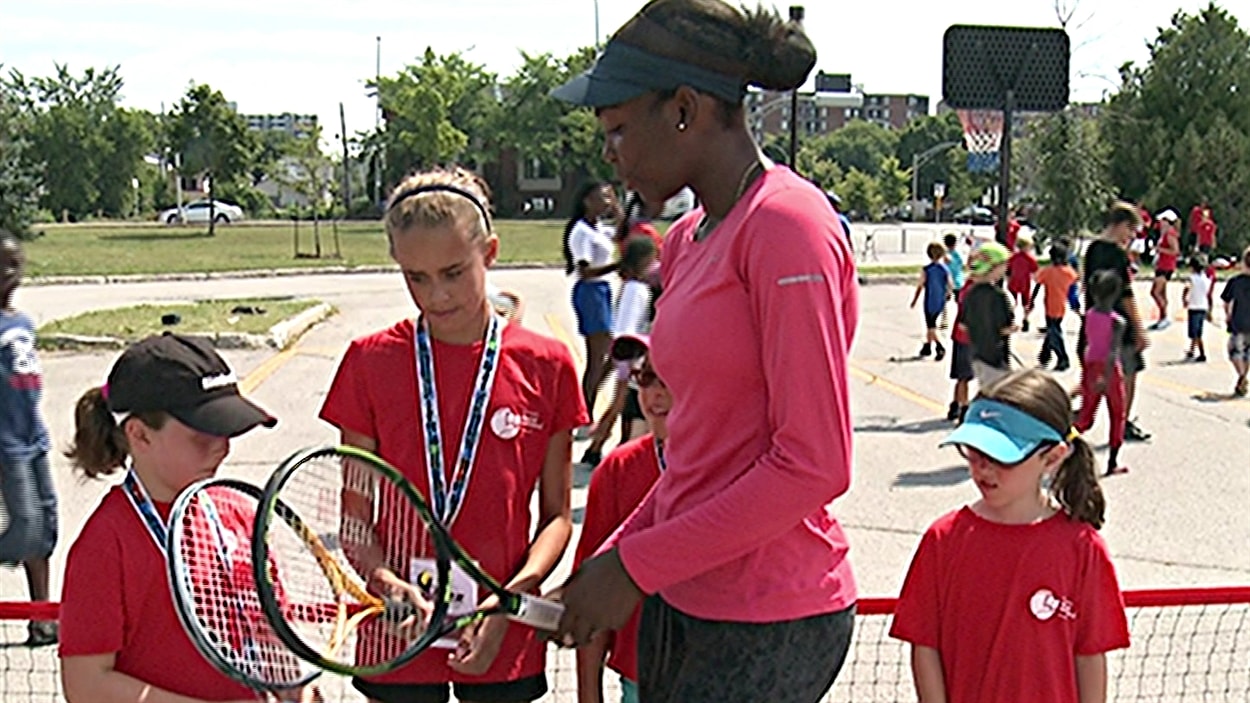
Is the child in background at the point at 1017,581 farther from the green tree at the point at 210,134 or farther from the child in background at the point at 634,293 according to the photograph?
the green tree at the point at 210,134

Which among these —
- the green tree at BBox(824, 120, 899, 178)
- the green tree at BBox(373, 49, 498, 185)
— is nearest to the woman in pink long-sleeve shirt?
the green tree at BBox(373, 49, 498, 185)

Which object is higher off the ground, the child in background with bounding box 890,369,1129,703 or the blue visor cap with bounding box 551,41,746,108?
the blue visor cap with bounding box 551,41,746,108

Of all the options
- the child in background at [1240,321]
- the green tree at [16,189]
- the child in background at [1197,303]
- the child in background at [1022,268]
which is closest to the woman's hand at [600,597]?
the child in background at [1240,321]

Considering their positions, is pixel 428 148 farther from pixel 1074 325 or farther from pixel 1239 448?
pixel 1239 448

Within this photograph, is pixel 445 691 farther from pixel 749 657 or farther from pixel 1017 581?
pixel 1017 581

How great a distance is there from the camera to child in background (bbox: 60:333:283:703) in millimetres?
3061

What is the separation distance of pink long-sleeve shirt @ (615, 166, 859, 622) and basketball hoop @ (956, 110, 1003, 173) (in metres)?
16.5

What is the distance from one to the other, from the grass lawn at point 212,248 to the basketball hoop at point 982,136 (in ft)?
43.2

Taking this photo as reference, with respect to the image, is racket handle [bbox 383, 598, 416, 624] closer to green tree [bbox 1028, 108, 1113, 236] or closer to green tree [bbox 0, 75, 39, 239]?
green tree [bbox 0, 75, 39, 239]

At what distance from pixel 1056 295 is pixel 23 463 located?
13053 mm

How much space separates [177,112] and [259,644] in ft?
195

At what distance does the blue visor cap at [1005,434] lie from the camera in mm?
3775

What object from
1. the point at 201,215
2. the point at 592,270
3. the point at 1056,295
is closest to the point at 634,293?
the point at 592,270

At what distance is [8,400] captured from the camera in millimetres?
7164
